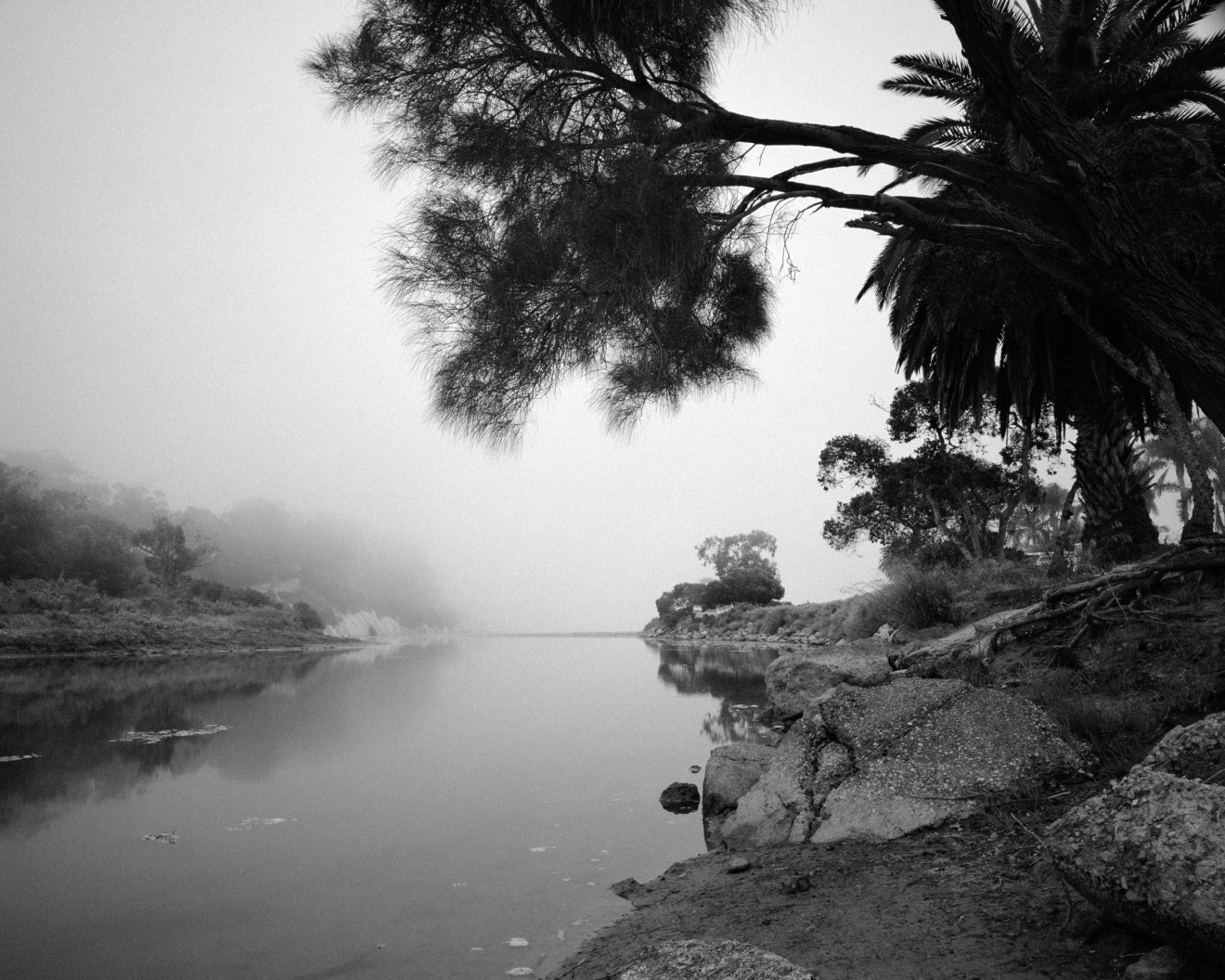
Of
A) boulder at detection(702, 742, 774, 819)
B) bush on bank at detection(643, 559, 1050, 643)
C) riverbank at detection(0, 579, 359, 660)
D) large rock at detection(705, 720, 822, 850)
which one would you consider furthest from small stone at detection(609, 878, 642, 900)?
riverbank at detection(0, 579, 359, 660)

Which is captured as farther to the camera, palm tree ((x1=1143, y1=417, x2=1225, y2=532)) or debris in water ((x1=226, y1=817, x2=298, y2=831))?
palm tree ((x1=1143, y1=417, x2=1225, y2=532))

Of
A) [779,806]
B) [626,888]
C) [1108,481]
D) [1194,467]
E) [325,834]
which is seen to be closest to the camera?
[626,888]

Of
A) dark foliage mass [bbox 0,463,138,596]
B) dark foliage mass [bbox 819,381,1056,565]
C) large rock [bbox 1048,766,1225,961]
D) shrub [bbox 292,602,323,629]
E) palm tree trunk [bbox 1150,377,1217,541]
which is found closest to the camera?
large rock [bbox 1048,766,1225,961]

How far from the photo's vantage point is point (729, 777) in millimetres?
4543

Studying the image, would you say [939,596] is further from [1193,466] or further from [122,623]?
[122,623]

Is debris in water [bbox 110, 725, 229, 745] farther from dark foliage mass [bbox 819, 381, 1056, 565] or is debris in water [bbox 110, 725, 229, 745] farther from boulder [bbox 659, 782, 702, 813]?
dark foliage mass [bbox 819, 381, 1056, 565]

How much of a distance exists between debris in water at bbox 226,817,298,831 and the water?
4cm

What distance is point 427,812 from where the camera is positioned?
4.68 m

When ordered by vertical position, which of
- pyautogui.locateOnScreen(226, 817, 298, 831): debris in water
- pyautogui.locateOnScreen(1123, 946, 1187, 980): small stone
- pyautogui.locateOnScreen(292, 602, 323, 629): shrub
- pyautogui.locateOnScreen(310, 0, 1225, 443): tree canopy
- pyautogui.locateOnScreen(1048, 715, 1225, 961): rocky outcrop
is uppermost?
pyautogui.locateOnScreen(310, 0, 1225, 443): tree canopy

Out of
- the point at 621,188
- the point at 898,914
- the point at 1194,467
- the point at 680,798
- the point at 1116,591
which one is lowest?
the point at 680,798

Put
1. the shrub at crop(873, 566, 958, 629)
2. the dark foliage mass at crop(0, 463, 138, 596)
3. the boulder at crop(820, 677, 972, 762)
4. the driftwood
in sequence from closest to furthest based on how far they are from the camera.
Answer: the boulder at crop(820, 677, 972, 762), the driftwood, the shrub at crop(873, 566, 958, 629), the dark foliage mass at crop(0, 463, 138, 596)

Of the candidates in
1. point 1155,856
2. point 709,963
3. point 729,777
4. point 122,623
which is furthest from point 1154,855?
point 122,623

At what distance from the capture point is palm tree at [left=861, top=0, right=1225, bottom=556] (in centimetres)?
760

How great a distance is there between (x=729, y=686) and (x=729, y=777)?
780cm
